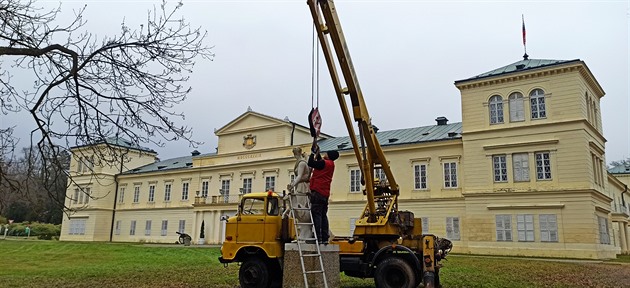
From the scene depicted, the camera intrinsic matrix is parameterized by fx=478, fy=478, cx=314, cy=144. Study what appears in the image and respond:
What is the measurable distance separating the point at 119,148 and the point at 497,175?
1069 inches

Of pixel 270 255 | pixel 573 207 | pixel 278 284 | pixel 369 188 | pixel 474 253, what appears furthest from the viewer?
pixel 474 253

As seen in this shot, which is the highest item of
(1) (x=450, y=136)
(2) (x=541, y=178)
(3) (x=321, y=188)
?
(1) (x=450, y=136)

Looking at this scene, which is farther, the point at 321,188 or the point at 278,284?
the point at 278,284

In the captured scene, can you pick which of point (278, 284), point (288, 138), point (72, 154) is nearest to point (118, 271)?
point (278, 284)

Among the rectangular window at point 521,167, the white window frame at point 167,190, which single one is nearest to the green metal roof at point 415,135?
the rectangular window at point 521,167

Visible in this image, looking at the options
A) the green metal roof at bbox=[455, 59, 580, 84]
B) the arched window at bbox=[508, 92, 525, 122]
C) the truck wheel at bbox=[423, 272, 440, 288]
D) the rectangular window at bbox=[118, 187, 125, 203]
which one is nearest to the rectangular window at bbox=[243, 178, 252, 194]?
the rectangular window at bbox=[118, 187, 125, 203]

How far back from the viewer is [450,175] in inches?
1323

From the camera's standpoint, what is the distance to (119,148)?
8.91 meters

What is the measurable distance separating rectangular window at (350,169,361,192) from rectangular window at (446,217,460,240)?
25.1 feet

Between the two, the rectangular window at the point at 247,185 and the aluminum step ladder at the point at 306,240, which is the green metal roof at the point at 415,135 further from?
the aluminum step ladder at the point at 306,240

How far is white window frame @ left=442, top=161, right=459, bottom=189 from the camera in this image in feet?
109

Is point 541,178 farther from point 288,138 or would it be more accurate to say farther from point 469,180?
point 288,138

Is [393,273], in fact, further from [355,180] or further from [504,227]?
[355,180]

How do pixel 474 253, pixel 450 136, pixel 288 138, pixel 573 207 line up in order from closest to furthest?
pixel 573 207
pixel 474 253
pixel 450 136
pixel 288 138
